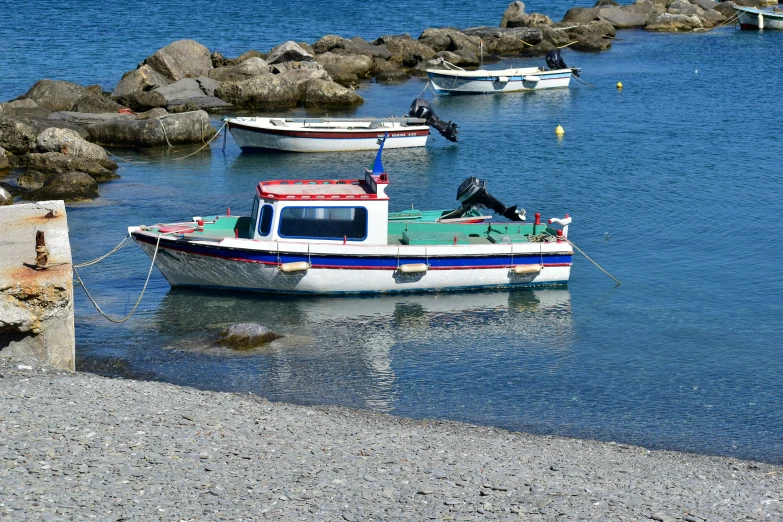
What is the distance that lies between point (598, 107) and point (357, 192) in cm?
2351

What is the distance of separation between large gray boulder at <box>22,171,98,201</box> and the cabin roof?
911 cm

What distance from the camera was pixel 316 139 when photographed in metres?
33.2

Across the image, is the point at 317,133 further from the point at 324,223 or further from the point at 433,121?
the point at 324,223

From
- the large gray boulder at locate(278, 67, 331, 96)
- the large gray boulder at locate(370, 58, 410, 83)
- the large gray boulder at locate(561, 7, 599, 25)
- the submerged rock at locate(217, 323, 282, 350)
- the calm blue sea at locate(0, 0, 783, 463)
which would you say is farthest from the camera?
the large gray boulder at locate(561, 7, 599, 25)

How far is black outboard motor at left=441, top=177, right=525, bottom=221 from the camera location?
2262 centimetres

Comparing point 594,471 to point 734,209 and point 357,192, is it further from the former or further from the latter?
point 734,209

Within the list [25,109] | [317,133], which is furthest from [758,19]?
[25,109]

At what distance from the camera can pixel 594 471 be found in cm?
1262

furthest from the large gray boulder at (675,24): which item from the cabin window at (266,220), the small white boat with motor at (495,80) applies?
the cabin window at (266,220)

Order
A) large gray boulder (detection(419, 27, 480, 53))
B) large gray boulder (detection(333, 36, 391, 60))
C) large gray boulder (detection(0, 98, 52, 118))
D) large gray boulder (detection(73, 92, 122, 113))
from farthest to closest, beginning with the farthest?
1. large gray boulder (detection(419, 27, 480, 53))
2. large gray boulder (detection(333, 36, 391, 60))
3. large gray boulder (detection(73, 92, 122, 113))
4. large gray boulder (detection(0, 98, 52, 118))

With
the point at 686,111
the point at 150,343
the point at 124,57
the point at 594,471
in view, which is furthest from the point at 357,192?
the point at 124,57

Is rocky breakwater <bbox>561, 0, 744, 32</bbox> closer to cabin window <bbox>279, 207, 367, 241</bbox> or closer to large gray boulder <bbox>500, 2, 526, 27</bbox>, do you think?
large gray boulder <bbox>500, 2, 526, 27</bbox>

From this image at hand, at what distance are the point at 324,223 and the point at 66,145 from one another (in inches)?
509

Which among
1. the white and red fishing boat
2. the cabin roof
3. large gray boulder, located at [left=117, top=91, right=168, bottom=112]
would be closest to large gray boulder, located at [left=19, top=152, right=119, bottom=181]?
large gray boulder, located at [left=117, top=91, right=168, bottom=112]
